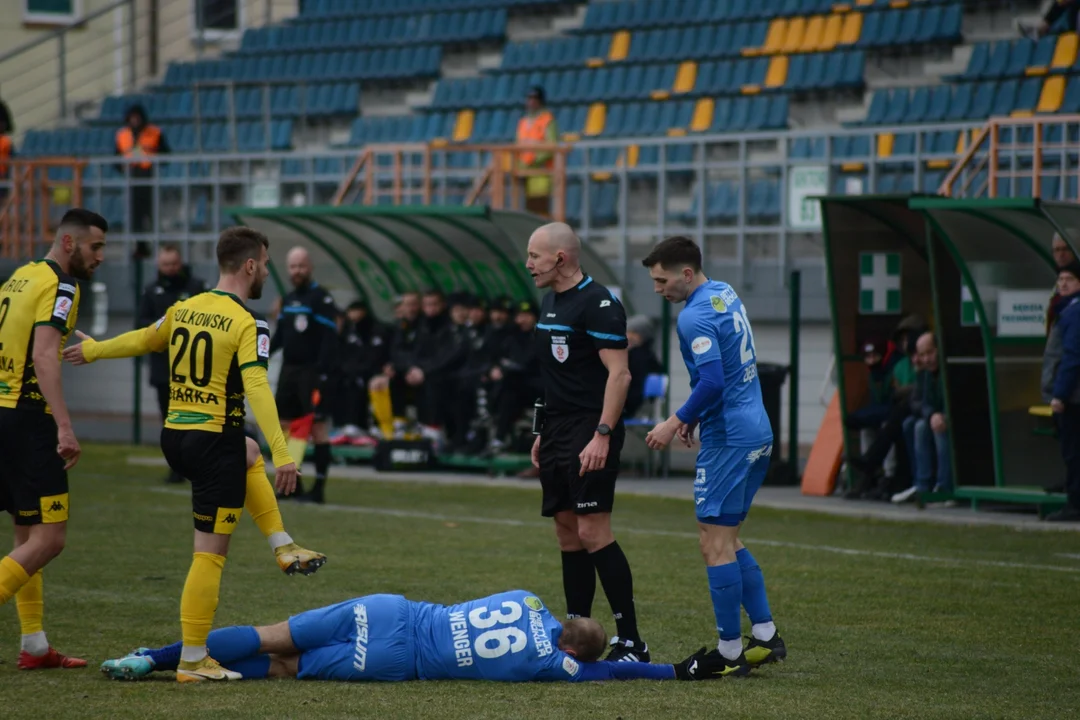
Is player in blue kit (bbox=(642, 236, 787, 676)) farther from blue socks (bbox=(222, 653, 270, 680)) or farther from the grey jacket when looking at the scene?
the grey jacket

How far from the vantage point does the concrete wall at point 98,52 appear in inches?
1151

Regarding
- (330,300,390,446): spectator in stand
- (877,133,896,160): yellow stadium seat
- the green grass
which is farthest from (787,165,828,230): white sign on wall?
the green grass

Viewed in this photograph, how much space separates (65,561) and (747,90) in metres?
13.8

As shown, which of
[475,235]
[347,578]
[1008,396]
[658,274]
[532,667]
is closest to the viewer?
[532,667]

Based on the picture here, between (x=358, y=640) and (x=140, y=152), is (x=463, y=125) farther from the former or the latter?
(x=358, y=640)

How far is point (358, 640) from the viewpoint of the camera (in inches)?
249

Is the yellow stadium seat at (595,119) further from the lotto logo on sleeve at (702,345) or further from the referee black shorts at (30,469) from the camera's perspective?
the referee black shorts at (30,469)

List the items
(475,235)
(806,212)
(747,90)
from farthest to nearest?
(747,90) → (806,212) → (475,235)

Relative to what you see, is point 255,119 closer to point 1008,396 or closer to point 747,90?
point 747,90

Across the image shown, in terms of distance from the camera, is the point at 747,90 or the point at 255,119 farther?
the point at 255,119

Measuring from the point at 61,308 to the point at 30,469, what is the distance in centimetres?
73

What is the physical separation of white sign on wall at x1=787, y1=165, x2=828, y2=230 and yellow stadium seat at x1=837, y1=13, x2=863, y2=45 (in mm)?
3972

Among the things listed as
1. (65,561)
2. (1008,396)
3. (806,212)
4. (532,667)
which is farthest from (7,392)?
(806,212)

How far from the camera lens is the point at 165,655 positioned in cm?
641
